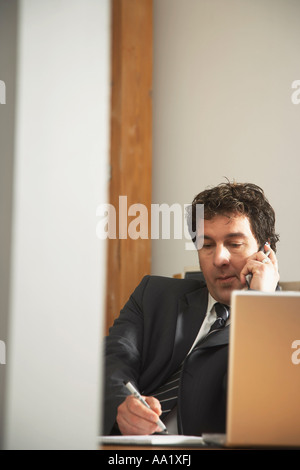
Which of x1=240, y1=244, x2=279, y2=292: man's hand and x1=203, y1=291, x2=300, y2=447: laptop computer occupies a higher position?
x1=240, y1=244, x2=279, y2=292: man's hand

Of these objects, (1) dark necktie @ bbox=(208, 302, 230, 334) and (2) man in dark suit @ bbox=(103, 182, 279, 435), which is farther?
(1) dark necktie @ bbox=(208, 302, 230, 334)

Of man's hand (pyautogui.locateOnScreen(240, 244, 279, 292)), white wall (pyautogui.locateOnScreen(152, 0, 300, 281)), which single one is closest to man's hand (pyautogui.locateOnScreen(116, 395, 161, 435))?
man's hand (pyautogui.locateOnScreen(240, 244, 279, 292))

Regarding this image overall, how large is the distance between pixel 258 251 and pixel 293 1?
1241 millimetres

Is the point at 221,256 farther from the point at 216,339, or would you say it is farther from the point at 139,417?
the point at 139,417

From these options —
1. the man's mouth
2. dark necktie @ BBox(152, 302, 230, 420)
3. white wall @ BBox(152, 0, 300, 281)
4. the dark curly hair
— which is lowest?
dark necktie @ BBox(152, 302, 230, 420)

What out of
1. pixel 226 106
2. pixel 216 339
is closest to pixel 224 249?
pixel 216 339

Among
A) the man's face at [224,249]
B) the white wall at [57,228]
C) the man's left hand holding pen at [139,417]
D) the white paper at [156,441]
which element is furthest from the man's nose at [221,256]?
the white wall at [57,228]

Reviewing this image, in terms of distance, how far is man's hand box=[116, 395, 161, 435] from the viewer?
1292mm

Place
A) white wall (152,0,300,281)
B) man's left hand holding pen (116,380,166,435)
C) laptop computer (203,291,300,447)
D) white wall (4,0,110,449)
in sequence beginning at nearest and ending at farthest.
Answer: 1. white wall (4,0,110,449)
2. laptop computer (203,291,300,447)
3. man's left hand holding pen (116,380,166,435)
4. white wall (152,0,300,281)

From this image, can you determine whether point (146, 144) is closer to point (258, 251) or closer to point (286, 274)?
point (286, 274)

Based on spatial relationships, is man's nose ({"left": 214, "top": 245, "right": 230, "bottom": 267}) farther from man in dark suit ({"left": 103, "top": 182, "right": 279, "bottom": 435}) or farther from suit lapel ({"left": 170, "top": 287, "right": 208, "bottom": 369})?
Answer: suit lapel ({"left": 170, "top": 287, "right": 208, "bottom": 369})

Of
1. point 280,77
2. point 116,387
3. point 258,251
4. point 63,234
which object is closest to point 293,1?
point 280,77

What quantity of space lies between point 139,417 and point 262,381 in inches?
18.2

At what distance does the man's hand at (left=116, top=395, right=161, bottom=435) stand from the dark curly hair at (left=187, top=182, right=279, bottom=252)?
737 mm
